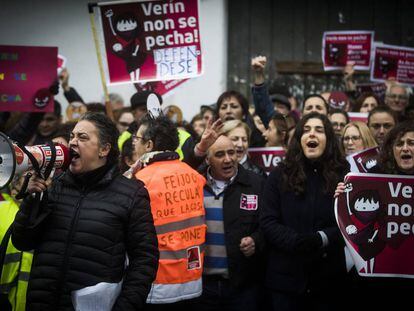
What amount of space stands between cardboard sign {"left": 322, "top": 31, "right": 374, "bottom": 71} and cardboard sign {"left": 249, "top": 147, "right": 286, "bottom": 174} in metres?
2.59

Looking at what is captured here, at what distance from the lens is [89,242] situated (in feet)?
11.0

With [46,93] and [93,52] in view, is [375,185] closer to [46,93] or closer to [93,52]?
[46,93]

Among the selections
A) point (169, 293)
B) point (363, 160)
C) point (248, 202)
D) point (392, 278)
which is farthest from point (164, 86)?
point (392, 278)

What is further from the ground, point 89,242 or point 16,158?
point 16,158

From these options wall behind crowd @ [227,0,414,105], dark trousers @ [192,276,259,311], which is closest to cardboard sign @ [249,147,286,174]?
dark trousers @ [192,276,259,311]

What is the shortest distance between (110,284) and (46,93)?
118 inches

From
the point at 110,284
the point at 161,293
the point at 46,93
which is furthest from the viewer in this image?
the point at 46,93

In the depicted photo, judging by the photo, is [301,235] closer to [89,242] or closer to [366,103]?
[89,242]

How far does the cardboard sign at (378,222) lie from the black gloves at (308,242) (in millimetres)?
273

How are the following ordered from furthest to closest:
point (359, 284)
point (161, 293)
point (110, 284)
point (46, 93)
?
point (46, 93)
point (359, 284)
point (161, 293)
point (110, 284)

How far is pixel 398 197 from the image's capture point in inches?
169

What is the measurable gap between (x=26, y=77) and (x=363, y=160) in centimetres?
289

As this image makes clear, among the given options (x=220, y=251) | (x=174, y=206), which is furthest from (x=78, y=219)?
(x=220, y=251)

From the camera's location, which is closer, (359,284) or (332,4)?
(359,284)
